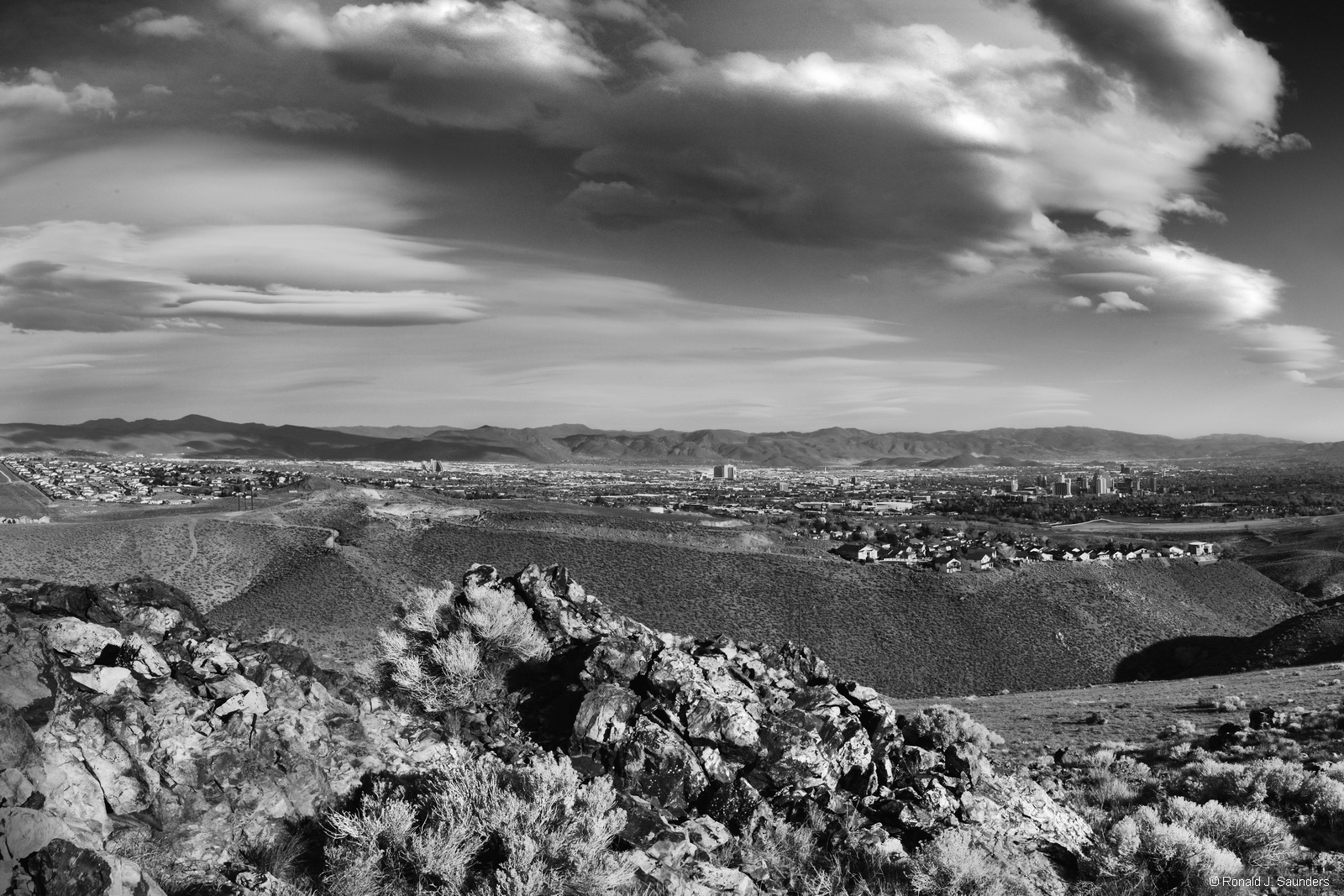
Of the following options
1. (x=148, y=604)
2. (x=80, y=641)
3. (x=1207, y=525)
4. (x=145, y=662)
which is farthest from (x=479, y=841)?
(x=1207, y=525)

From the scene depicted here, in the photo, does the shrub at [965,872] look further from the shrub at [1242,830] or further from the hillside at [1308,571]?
the hillside at [1308,571]

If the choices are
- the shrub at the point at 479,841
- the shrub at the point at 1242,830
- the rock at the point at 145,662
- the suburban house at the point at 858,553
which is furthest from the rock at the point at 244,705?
the suburban house at the point at 858,553

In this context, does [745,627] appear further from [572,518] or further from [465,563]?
[572,518]

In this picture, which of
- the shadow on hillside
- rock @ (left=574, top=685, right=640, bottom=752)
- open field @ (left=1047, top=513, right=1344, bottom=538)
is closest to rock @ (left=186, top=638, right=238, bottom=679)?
rock @ (left=574, top=685, right=640, bottom=752)

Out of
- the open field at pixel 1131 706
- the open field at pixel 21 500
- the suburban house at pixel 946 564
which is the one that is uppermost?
the open field at pixel 1131 706

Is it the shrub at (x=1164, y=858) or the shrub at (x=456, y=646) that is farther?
the shrub at (x=456, y=646)

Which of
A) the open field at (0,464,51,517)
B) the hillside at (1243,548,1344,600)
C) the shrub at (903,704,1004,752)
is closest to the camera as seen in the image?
the shrub at (903,704,1004,752)

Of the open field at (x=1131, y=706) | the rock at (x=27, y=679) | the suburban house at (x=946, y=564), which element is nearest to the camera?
the rock at (x=27, y=679)

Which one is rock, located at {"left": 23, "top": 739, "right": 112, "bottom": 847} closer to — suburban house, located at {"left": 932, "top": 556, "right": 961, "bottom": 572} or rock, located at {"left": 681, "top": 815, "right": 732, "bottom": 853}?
rock, located at {"left": 681, "top": 815, "right": 732, "bottom": 853}
